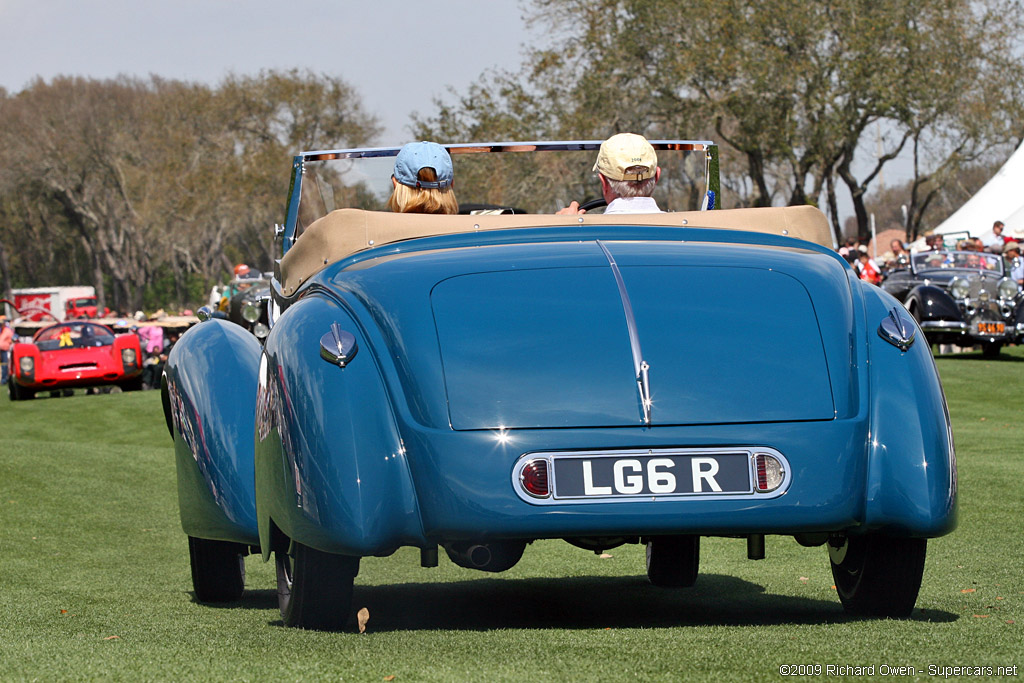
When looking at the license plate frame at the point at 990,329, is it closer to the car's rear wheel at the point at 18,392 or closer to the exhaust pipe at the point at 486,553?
the car's rear wheel at the point at 18,392

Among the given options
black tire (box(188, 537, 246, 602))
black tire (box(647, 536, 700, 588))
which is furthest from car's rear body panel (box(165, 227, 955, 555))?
black tire (box(647, 536, 700, 588))

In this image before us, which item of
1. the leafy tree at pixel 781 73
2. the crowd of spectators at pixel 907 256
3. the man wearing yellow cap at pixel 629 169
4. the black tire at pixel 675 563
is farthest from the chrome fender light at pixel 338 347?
the leafy tree at pixel 781 73

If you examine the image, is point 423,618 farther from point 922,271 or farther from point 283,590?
point 922,271

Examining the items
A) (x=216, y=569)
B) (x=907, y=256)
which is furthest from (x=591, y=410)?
(x=907, y=256)

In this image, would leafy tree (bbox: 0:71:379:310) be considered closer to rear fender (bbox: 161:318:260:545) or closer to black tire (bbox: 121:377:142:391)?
black tire (bbox: 121:377:142:391)

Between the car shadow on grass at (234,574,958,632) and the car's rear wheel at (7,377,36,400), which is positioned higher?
the car shadow on grass at (234,574,958,632)

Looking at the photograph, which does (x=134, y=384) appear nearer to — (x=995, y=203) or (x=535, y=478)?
(x=535, y=478)

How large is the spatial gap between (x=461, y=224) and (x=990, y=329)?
1666 cm

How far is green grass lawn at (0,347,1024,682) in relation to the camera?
120 inches

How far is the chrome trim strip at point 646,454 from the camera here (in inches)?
124

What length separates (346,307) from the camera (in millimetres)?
3504

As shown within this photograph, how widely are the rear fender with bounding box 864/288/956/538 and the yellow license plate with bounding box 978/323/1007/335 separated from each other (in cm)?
1663

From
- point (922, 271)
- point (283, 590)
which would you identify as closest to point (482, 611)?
point (283, 590)

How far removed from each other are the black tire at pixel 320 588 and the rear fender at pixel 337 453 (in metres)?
0.18
